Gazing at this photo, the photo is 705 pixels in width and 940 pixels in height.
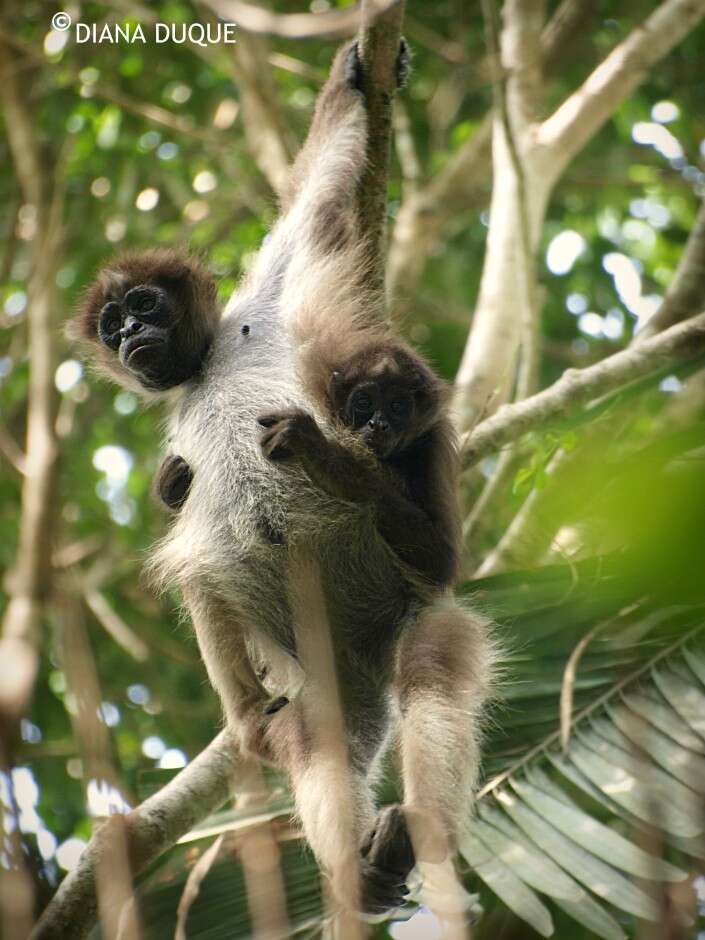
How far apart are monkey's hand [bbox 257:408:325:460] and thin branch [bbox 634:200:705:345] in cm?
A: 215

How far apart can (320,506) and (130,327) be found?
49.9 inches

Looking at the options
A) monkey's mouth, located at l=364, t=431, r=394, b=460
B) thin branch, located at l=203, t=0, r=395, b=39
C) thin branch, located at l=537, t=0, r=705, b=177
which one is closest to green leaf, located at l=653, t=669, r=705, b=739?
monkey's mouth, located at l=364, t=431, r=394, b=460

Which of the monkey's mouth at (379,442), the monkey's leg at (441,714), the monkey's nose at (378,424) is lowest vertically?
the monkey's leg at (441,714)

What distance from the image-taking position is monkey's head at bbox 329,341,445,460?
14.1 feet

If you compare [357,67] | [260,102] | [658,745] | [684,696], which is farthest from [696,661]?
[260,102]

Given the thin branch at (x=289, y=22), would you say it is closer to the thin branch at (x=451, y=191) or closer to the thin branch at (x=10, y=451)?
the thin branch at (x=451, y=191)

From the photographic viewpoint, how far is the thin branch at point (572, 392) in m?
4.84

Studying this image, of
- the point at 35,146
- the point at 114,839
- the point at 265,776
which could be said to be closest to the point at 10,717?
the point at 114,839

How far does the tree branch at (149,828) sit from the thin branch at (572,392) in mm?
1690

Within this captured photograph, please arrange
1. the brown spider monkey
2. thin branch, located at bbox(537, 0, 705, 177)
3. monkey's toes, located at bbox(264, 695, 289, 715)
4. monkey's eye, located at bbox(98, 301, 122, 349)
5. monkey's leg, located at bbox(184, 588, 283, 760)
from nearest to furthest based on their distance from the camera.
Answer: the brown spider monkey < monkey's toes, located at bbox(264, 695, 289, 715) < monkey's leg, located at bbox(184, 588, 283, 760) < monkey's eye, located at bbox(98, 301, 122, 349) < thin branch, located at bbox(537, 0, 705, 177)

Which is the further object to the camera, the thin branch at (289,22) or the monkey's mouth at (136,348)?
the thin branch at (289,22)

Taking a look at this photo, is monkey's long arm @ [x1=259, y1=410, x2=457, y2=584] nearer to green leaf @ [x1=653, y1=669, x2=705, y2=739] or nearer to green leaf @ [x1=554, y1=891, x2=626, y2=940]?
green leaf @ [x1=653, y1=669, x2=705, y2=739]

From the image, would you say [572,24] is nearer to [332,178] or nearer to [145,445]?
[332,178]

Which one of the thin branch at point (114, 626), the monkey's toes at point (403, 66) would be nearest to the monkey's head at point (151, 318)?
the monkey's toes at point (403, 66)
